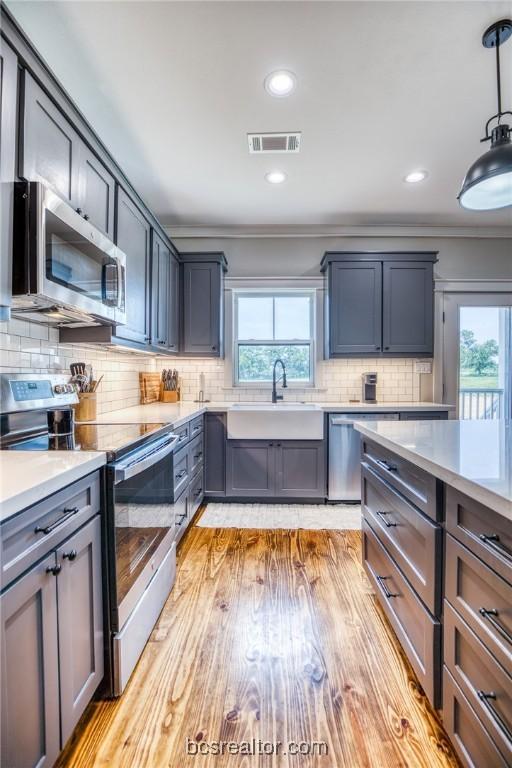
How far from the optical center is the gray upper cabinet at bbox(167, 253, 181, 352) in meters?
3.38

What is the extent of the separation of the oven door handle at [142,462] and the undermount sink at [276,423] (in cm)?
131

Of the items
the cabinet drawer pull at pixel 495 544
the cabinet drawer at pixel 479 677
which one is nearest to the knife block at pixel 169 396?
the cabinet drawer at pixel 479 677

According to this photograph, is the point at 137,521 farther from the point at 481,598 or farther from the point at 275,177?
the point at 275,177

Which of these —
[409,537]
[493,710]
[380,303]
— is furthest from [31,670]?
[380,303]

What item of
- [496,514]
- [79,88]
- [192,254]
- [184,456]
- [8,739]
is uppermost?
[79,88]

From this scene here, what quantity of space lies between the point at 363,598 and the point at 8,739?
1.68m

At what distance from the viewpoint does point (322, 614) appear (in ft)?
6.09

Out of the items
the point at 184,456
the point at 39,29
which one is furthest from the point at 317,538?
the point at 39,29

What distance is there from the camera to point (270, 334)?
406cm

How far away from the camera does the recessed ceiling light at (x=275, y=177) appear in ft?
9.34

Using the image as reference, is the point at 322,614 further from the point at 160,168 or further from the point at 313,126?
the point at 160,168

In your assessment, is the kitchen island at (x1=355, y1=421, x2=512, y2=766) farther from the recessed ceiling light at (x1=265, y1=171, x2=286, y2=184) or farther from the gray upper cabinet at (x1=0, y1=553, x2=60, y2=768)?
the recessed ceiling light at (x1=265, y1=171, x2=286, y2=184)

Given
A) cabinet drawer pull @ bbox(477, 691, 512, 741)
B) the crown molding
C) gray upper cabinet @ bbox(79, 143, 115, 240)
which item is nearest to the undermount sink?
gray upper cabinet @ bbox(79, 143, 115, 240)

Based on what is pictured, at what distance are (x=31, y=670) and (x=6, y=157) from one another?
1.59 m
